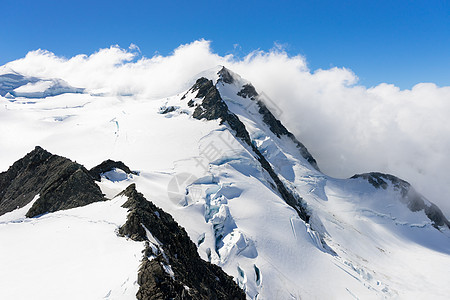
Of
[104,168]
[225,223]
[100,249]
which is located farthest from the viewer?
[104,168]

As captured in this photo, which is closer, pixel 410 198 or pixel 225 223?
pixel 225 223

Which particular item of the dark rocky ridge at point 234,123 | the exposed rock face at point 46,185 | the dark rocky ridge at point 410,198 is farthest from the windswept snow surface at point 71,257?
the dark rocky ridge at point 410,198

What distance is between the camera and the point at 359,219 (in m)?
85.4

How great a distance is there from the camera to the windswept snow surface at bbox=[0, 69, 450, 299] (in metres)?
14.5

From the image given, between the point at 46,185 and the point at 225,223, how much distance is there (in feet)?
65.7

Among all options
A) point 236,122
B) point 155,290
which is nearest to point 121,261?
point 155,290

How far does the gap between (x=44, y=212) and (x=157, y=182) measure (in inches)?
700

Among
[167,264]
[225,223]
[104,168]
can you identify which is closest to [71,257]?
[167,264]

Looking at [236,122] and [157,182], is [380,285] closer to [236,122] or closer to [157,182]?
[157,182]

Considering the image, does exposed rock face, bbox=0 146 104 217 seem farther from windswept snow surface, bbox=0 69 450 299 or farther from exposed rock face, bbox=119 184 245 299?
exposed rock face, bbox=119 184 245 299

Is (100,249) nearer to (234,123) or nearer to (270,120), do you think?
(234,123)

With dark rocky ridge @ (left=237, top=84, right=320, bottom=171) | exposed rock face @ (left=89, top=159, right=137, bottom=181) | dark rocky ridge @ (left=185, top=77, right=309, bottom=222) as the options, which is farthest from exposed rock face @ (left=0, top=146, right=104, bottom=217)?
dark rocky ridge @ (left=237, top=84, right=320, bottom=171)

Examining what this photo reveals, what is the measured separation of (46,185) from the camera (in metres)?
26.7

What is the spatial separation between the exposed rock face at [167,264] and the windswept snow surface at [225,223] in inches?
28.9
